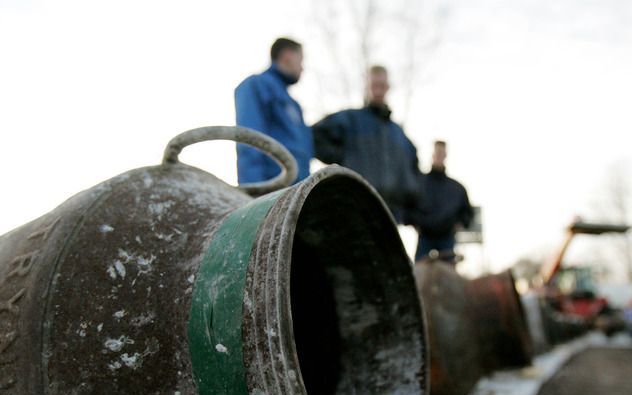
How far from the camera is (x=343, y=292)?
6.68ft

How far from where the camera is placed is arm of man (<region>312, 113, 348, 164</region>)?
3.54 m

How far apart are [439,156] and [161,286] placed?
3.61 meters

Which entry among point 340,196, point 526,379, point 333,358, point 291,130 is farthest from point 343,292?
point 526,379

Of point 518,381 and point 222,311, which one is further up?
point 222,311

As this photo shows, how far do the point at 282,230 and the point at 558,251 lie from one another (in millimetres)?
12815

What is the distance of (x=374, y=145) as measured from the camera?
3613 millimetres

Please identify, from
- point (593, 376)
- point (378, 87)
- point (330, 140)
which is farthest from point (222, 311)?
point (593, 376)

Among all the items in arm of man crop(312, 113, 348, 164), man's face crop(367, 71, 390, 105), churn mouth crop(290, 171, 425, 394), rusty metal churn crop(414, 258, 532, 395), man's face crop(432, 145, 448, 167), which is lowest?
rusty metal churn crop(414, 258, 532, 395)

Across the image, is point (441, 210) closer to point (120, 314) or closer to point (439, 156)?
point (439, 156)

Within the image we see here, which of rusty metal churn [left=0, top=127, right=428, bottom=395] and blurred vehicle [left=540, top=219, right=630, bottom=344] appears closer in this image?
rusty metal churn [left=0, top=127, right=428, bottom=395]

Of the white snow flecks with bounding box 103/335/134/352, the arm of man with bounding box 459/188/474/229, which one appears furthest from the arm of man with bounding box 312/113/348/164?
the white snow flecks with bounding box 103/335/134/352

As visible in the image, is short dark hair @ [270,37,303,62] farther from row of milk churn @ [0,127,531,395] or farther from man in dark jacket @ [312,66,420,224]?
row of milk churn @ [0,127,531,395]

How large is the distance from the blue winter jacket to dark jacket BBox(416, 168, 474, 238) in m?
1.55

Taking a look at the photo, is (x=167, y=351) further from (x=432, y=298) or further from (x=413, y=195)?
(x=413, y=195)
